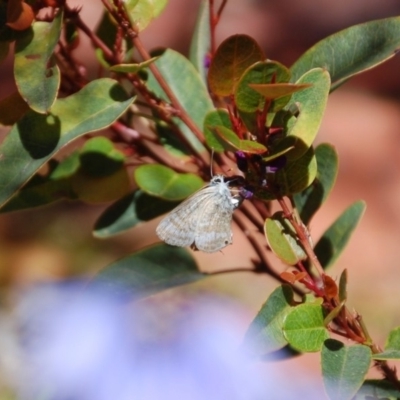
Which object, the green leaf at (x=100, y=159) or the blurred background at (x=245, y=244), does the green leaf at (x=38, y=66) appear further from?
the blurred background at (x=245, y=244)

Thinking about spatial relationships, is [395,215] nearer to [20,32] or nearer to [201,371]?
[201,371]

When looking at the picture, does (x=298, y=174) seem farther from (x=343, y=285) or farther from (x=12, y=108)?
(x=12, y=108)

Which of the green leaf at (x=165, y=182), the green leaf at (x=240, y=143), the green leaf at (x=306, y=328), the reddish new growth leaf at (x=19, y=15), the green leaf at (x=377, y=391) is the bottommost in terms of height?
the green leaf at (x=377, y=391)

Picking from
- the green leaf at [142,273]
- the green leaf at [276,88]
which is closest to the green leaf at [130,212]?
the green leaf at [142,273]

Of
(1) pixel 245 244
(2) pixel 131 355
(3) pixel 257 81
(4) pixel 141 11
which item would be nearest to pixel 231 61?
(3) pixel 257 81

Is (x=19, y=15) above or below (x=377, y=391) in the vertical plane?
above

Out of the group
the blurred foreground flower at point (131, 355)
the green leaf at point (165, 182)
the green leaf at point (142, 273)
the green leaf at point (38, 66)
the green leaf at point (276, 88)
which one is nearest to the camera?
the green leaf at point (276, 88)
